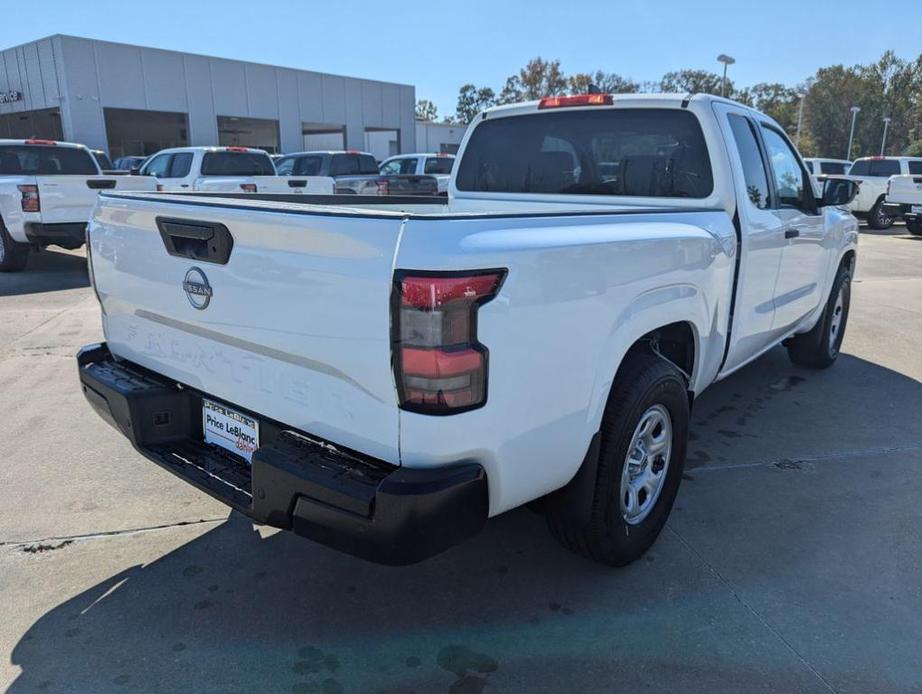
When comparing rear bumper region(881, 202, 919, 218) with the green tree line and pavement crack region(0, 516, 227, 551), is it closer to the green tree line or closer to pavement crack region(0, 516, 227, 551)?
pavement crack region(0, 516, 227, 551)

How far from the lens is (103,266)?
3086mm

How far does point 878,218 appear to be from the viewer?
19.0 metres

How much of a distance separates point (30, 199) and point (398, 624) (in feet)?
32.1

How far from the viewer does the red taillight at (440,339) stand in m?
1.89

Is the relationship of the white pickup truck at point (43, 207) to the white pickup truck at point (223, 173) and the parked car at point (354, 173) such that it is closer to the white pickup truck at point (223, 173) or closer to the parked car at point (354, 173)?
the white pickup truck at point (223, 173)

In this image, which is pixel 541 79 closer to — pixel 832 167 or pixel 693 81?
pixel 693 81

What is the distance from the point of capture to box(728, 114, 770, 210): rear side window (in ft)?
12.4

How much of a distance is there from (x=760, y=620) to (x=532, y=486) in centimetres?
118

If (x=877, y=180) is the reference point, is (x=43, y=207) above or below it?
below

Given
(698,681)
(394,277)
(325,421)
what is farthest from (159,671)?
(698,681)

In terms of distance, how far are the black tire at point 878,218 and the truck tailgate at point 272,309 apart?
20.4m

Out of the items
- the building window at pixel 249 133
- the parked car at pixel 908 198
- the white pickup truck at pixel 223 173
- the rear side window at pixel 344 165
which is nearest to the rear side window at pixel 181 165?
the white pickup truck at pixel 223 173

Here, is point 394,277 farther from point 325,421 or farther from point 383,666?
point 383,666

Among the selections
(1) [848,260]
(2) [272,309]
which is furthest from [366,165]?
(2) [272,309]
